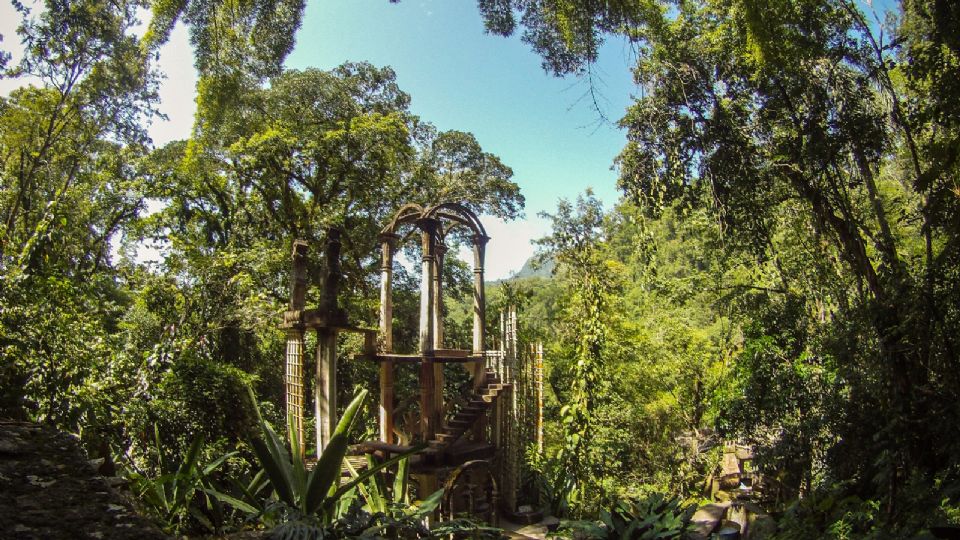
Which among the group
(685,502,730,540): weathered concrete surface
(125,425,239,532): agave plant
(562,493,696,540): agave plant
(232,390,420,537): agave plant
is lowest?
(685,502,730,540): weathered concrete surface

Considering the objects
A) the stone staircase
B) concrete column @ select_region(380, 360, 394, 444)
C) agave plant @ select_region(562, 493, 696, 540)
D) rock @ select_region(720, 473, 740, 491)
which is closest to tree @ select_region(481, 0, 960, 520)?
agave plant @ select_region(562, 493, 696, 540)

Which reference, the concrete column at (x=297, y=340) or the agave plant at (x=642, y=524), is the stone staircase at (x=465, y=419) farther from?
the agave plant at (x=642, y=524)

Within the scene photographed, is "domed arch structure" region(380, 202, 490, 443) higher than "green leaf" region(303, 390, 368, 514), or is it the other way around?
"domed arch structure" region(380, 202, 490, 443)

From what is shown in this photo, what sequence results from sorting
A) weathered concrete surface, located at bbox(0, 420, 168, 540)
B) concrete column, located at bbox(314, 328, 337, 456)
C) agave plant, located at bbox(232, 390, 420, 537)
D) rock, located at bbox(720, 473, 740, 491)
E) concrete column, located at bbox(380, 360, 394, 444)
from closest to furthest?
weathered concrete surface, located at bbox(0, 420, 168, 540)
agave plant, located at bbox(232, 390, 420, 537)
concrete column, located at bbox(314, 328, 337, 456)
concrete column, located at bbox(380, 360, 394, 444)
rock, located at bbox(720, 473, 740, 491)

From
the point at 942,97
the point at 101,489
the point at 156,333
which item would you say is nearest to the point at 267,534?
the point at 101,489

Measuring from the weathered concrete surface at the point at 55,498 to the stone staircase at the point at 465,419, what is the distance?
556 centimetres

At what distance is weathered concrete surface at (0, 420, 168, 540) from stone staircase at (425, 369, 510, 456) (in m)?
5.56

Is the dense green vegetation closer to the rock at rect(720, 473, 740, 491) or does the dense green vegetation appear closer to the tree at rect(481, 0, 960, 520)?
the tree at rect(481, 0, 960, 520)

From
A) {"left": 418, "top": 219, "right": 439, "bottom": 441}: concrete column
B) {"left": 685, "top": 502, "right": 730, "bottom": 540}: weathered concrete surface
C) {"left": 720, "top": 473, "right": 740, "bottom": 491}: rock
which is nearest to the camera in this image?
{"left": 685, "top": 502, "right": 730, "bottom": 540}: weathered concrete surface

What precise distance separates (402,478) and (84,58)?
1107 cm

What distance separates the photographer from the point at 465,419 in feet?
23.6

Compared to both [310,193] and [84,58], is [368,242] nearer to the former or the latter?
[310,193]

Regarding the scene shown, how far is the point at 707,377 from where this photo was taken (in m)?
9.14

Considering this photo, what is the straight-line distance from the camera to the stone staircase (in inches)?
267
